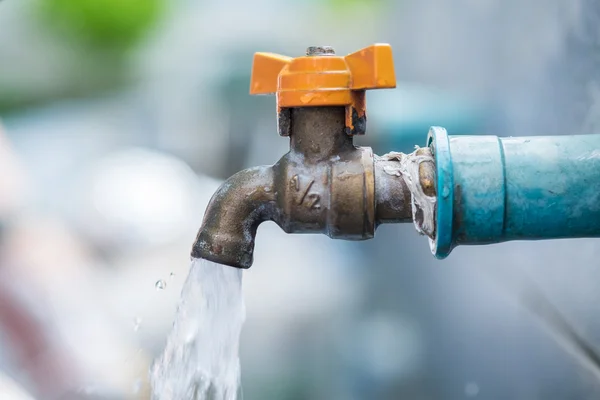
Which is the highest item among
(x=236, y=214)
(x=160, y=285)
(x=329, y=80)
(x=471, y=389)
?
(x=329, y=80)

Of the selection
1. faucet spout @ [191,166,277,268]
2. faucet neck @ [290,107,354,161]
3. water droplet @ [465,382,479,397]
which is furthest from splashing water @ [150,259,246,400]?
water droplet @ [465,382,479,397]

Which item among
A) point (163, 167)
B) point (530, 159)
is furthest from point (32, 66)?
point (530, 159)

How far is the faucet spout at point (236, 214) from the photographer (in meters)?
0.59

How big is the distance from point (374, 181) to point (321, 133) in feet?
0.24

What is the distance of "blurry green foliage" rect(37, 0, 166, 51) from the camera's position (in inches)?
42.5

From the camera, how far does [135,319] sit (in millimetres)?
1076

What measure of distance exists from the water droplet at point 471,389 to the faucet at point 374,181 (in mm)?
543

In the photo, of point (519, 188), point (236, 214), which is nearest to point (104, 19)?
point (236, 214)

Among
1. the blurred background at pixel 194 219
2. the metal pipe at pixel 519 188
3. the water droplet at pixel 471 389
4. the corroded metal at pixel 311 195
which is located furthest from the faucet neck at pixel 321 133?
the water droplet at pixel 471 389

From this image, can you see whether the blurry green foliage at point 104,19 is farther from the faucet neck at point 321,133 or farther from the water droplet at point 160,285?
the faucet neck at point 321,133

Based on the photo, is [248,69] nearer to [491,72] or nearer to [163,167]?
[163,167]

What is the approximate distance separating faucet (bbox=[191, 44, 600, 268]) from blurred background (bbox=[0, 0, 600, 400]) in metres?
0.45

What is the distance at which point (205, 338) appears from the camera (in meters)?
0.75

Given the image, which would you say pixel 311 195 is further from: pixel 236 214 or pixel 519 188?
pixel 519 188
